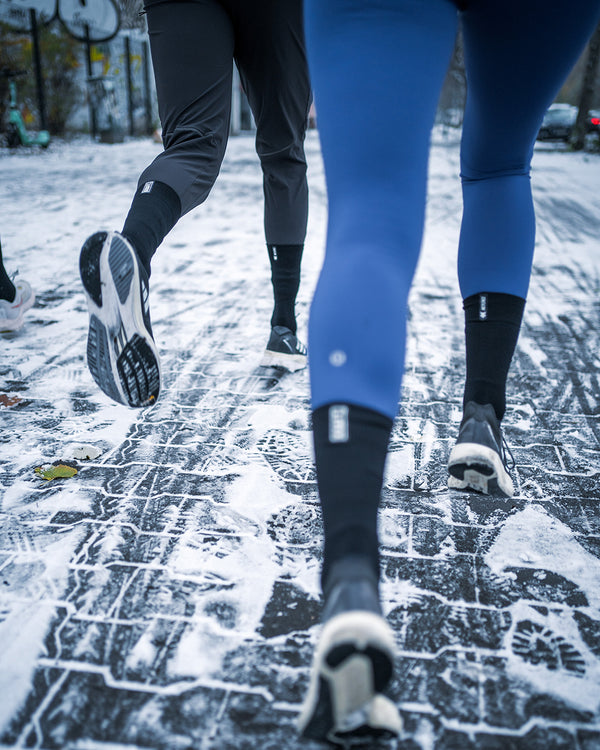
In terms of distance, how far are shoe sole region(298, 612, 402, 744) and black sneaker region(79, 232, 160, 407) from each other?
0.80 meters

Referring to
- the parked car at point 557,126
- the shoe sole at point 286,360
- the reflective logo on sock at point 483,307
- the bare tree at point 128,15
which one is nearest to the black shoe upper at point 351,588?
the reflective logo on sock at point 483,307

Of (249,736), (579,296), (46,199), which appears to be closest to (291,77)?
(249,736)

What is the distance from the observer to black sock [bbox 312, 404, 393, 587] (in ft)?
2.32

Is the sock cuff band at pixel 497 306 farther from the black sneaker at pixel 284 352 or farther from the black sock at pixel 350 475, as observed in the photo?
the black sneaker at pixel 284 352

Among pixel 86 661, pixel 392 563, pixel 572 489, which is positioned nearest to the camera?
pixel 86 661

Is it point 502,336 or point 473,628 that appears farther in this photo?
point 502,336

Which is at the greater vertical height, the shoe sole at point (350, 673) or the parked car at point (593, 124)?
the parked car at point (593, 124)

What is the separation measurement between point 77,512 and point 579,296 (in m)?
2.59

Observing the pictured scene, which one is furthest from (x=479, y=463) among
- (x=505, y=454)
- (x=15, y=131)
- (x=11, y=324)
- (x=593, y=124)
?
(x=593, y=124)

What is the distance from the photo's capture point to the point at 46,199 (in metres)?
5.36

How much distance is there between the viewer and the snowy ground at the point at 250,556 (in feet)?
2.76

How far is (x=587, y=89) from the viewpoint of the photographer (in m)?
13.5

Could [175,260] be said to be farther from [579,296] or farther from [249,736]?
[249,736]

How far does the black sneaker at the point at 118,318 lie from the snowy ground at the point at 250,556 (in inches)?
9.6
